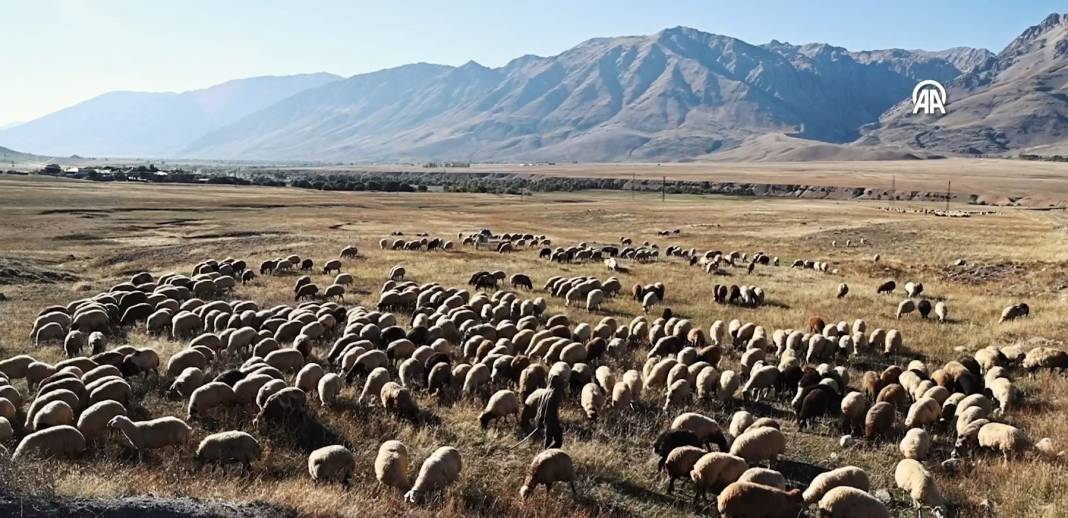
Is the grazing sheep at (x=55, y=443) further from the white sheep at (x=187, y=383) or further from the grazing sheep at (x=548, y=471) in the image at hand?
the grazing sheep at (x=548, y=471)

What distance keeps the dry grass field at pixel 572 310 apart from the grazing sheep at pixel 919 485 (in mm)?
270

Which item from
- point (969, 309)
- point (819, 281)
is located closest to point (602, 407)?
point (969, 309)

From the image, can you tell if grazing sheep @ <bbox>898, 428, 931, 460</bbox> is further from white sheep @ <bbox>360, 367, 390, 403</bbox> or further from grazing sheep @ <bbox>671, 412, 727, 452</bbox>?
white sheep @ <bbox>360, 367, 390, 403</bbox>

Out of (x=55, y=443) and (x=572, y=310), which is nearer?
(x=55, y=443)

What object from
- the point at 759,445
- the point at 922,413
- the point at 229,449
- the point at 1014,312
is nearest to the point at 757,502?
the point at 759,445

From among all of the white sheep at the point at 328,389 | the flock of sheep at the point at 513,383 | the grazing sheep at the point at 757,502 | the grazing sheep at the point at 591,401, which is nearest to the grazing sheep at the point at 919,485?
the flock of sheep at the point at 513,383

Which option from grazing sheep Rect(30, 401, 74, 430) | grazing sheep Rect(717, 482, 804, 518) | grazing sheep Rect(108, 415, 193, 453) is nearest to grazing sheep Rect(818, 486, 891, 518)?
grazing sheep Rect(717, 482, 804, 518)

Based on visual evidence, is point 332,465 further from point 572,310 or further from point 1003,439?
point 572,310

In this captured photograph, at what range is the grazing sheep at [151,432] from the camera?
34.9 ft

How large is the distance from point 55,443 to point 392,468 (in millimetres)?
4987

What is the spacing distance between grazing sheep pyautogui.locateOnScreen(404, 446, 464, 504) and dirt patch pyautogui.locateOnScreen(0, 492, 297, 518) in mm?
1891

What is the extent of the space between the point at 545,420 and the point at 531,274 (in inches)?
797

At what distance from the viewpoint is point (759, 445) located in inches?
426

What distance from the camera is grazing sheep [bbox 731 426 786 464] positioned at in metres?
10.8
